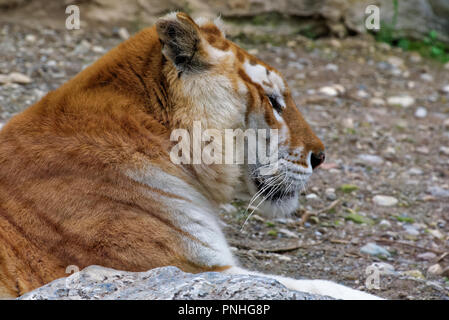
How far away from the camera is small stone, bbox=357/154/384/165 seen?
15.4 feet

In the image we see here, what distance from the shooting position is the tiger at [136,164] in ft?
7.38

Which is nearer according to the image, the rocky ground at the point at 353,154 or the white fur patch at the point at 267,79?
the white fur patch at the point at 267,79

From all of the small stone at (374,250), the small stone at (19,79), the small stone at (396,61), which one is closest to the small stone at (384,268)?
the small stone at (374,250)

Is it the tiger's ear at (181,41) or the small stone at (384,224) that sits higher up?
the tiger's ear at (181,41)

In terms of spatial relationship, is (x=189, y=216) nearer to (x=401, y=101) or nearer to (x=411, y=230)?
(x=411, y=230)

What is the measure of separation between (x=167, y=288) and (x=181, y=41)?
1082 millimetres

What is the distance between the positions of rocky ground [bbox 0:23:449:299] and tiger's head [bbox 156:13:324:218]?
24.8 inches

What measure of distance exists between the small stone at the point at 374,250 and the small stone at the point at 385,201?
627mm

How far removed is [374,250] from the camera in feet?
11.3

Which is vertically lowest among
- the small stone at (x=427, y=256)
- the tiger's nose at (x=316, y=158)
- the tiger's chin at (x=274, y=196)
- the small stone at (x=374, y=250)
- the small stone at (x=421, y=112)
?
the small stone at (x=427, y=256)

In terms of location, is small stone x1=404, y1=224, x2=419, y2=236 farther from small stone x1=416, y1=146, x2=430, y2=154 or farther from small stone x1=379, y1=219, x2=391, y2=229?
small stone x1=416, y1=146, x2=430, y2=154

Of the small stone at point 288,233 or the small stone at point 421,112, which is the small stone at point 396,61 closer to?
the small stone at point 421,112

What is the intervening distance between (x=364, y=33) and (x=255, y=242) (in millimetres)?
4075
